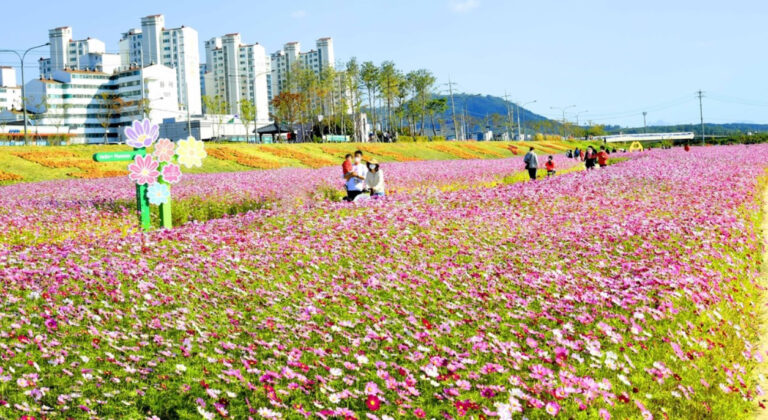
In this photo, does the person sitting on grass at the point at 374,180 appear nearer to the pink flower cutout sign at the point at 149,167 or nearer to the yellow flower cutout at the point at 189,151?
the yellow flower cutout at the point at 189,151

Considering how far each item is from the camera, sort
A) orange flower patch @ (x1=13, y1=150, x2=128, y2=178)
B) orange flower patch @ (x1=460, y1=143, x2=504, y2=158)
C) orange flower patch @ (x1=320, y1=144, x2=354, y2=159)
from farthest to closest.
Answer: orange flower patch @ (x1=460, y1=143, x2=504, y2=158)
orange flower patch @ (x1=320, y1=144, x2=354, y2=159)
orange flower patch @ (x1=13, y1=150, x2=128, y2=178)

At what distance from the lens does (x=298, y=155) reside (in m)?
53.1

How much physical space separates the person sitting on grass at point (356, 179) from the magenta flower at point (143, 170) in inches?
188

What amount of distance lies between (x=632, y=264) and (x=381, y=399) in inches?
201

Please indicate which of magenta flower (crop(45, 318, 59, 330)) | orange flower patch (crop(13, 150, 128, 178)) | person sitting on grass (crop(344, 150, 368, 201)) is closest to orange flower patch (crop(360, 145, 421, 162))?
orange flower patch (crop(13, 150, 128, 178))

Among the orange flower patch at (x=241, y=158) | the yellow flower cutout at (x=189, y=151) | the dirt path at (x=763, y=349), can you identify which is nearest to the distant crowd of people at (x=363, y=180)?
the yellow flower cutout at (x=189, y=151)

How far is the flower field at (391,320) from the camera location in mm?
4848

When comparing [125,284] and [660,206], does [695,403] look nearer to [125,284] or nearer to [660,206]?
[125,284]

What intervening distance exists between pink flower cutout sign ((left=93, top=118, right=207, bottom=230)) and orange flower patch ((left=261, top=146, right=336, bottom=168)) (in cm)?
3293

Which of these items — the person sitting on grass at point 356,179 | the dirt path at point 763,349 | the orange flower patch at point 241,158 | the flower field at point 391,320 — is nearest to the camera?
the flower field at point 391,320

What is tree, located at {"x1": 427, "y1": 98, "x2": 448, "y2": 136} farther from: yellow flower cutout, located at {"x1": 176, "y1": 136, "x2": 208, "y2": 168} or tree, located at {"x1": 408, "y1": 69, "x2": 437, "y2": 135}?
yellow flower cutout, located at {"x1": 176, "y1": 136, "x2": 208, "y2": 168}

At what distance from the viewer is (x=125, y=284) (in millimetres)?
8094

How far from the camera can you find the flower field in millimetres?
4848

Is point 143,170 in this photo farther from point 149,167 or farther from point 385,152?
point 385,152
